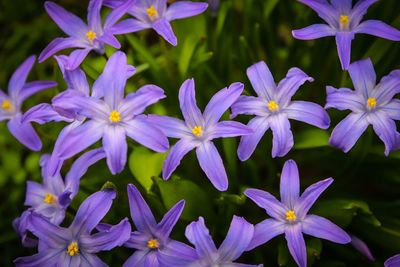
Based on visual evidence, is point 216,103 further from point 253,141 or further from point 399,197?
point 399,197

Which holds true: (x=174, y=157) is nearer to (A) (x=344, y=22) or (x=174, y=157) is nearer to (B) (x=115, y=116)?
(B) (x=115, y=116)

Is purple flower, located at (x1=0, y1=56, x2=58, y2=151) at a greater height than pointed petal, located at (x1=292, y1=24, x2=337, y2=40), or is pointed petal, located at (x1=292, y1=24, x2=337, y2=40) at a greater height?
pointed petal, located at (x1=292, y1=24, x2=337, y2=40)

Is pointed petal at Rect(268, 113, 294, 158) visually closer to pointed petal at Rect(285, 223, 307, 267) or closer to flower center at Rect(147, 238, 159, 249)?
pointed petal at Rect(285, 223, 307, 267)

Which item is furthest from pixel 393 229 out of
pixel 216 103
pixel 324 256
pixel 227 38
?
pixel 227 38

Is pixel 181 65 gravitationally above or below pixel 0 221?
above

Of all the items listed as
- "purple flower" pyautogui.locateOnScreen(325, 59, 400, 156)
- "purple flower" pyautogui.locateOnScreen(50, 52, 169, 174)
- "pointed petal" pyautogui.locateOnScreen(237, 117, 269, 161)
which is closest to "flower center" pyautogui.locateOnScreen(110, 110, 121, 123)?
"purple flower" pyautogui.locateOnScreen(50, 52, 169, 174)

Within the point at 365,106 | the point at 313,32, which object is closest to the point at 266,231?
the point at 365,106

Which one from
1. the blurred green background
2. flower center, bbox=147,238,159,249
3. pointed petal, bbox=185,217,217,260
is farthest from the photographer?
the blurred green background
